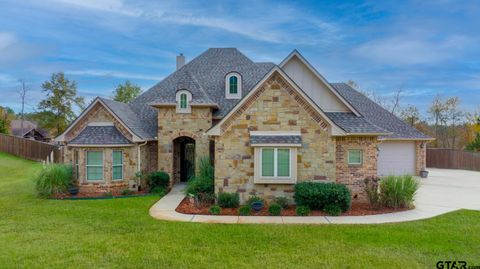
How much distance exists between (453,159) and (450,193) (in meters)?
15.3

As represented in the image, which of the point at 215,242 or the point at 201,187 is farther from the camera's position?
the point at 201,187

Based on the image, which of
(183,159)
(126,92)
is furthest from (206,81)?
(126,92)

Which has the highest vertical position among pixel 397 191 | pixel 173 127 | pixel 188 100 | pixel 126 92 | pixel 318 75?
pixel 126 92

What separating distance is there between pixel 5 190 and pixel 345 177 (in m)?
16.8

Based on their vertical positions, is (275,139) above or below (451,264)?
above

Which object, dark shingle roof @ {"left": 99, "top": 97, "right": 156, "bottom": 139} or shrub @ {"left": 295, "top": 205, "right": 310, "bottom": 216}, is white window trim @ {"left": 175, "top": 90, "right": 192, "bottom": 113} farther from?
shrub @ {"left": 295, "top": 205, "right": 310, "bottom": 216}

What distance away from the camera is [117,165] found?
1595 cm

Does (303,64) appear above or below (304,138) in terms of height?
above

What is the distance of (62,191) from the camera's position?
14.8 meters

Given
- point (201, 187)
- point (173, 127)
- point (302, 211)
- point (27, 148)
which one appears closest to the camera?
point (302, 211)

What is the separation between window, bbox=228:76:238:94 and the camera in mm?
19305

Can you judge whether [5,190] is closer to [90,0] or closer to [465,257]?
[90,0]

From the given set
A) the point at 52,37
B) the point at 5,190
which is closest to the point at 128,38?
the point at 52,37

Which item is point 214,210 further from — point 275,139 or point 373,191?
point 373,191
